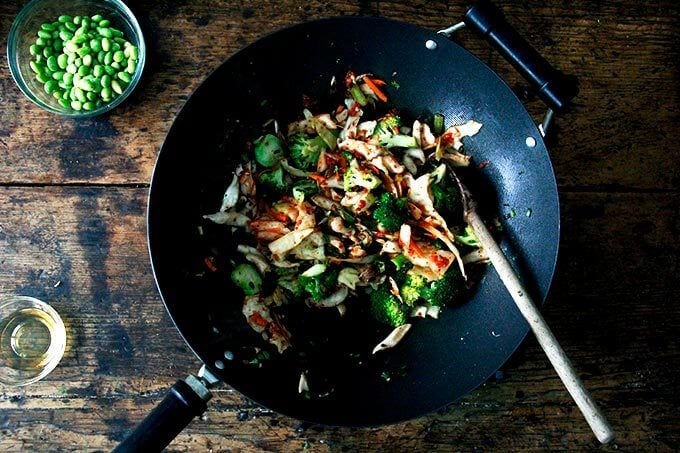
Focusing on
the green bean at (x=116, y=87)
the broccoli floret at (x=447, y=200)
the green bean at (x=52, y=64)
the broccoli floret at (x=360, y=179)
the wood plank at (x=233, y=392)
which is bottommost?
the wood plank at (x=233, y=392)

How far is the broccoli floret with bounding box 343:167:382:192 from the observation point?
146 centimetres

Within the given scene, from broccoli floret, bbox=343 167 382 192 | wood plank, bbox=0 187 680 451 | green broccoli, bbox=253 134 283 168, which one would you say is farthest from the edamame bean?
broccoli floret, bbox=343 167 382 192

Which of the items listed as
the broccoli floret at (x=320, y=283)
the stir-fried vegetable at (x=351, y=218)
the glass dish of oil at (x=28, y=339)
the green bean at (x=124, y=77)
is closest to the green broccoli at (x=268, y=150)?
the stir-fried vegetable at (x=351, y=218)

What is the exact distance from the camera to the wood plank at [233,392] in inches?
64.1

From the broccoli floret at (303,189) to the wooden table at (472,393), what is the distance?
39 cm

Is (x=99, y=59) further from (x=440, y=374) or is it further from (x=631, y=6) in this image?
(x=631, y=6)

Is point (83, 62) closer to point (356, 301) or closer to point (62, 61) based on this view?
point (62, 61)

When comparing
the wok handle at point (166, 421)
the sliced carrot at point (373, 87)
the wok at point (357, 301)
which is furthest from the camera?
the sliced carrot at point (373, 87)

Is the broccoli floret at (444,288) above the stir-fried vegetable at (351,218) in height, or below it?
below

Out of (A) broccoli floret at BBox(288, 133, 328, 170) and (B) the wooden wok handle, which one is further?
(A) broccoli floret at BBox(288, 133, 328, 170)

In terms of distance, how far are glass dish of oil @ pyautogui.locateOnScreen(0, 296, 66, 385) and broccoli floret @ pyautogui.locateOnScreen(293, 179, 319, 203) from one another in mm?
674

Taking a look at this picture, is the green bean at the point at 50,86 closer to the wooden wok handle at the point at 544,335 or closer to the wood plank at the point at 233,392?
the wood plank at the point at 233,392

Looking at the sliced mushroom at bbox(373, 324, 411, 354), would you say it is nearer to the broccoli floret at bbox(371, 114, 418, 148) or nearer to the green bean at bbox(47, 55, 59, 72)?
the broccoli floret at bbox(371, 114, 418, 148)

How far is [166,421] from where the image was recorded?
129 centimetres
